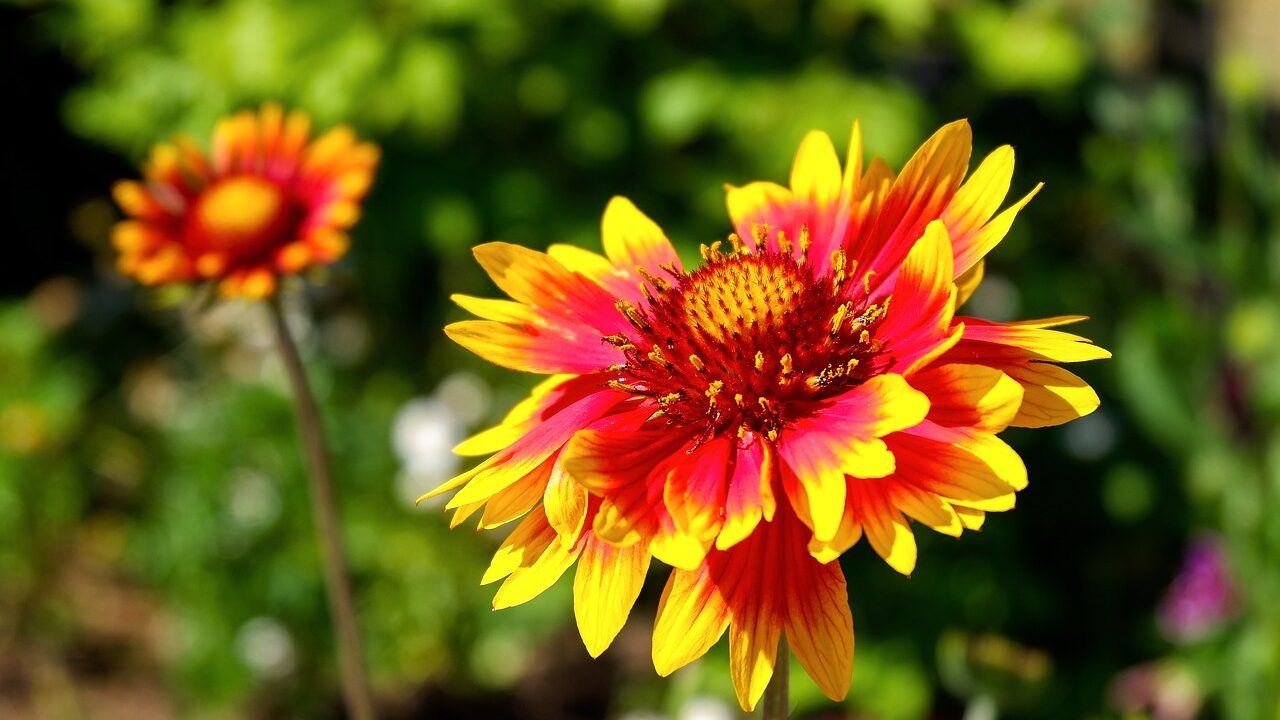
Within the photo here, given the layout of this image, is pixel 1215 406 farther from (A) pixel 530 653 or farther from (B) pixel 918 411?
(B) pixel 918 411

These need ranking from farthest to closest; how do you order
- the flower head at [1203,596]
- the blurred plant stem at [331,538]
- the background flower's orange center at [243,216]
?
the flower head at [1203,596]
the background flower's orange center at [243,216]
the blurred plant stem at [331,538]

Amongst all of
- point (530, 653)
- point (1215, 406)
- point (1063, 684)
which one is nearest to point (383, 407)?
point (530, 653)

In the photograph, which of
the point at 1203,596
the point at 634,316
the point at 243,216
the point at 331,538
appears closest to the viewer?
the point at 634,316

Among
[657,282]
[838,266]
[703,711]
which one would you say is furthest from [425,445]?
[838,266]

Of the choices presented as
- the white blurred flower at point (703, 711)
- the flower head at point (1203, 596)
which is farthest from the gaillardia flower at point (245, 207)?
the flower head at point (1203, 596)

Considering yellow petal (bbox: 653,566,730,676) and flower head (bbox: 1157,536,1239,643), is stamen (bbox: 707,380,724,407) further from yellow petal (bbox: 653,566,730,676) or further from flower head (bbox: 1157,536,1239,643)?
flower head (bbox: 1157,536,1239,643)

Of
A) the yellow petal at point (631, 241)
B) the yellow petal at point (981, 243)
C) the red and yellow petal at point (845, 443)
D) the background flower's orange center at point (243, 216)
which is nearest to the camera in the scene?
the red and yellow petal at point (845, 443)

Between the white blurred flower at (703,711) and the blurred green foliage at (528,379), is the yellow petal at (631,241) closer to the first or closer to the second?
the white blurred flower at (703,711)

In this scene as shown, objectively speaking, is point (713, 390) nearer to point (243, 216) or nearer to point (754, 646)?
point (754, 646)
